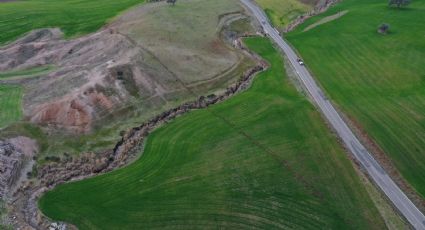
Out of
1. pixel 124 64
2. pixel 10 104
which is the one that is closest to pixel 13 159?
pixel 10 104

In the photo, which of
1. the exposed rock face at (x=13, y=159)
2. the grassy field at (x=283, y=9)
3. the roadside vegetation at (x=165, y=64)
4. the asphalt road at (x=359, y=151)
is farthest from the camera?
the grassy field at (x=283, y=9)

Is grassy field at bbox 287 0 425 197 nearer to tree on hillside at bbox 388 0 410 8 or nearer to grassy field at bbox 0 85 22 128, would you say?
tree on hillside at bbox 388 0 410 8

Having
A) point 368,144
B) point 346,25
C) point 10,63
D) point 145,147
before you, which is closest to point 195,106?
point 145,147

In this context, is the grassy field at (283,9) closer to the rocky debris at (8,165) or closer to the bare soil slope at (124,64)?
the bare soil slope at (124,64)

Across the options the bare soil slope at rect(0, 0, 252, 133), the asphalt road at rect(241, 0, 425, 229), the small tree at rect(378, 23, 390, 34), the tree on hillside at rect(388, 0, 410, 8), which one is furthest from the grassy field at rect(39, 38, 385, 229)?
the tree on hillside at rect(388, 0, 410, 8)

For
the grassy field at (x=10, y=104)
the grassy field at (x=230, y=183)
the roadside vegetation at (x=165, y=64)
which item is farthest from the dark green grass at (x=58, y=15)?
the grassy field at (x=230, y=183)
